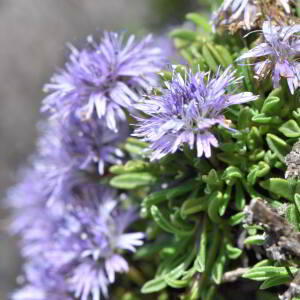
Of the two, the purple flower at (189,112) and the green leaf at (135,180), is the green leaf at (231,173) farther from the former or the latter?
the green leaf at (135,180)

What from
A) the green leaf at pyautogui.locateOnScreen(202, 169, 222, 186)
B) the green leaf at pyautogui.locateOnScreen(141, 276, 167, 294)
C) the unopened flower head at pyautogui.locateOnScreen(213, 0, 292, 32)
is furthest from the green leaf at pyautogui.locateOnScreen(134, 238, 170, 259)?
the unopened flower head at pyautogui.locateOnScreen(213, 0, 292, 32)

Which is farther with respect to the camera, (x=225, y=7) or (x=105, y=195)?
(x=105, y=195)

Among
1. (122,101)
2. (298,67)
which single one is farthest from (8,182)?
(298,67)

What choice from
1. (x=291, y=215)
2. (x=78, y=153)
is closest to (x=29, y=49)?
(x=78, y=153)

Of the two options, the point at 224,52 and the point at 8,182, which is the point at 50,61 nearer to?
the point at 8,182

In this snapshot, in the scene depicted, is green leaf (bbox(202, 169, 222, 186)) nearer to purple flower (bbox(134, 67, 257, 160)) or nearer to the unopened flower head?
purple flower (bbox(134, 67, 257, 160))

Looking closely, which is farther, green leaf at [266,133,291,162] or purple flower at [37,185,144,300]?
purple flower at [37,185,144,300]

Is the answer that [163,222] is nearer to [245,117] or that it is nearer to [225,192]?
[225,192]
